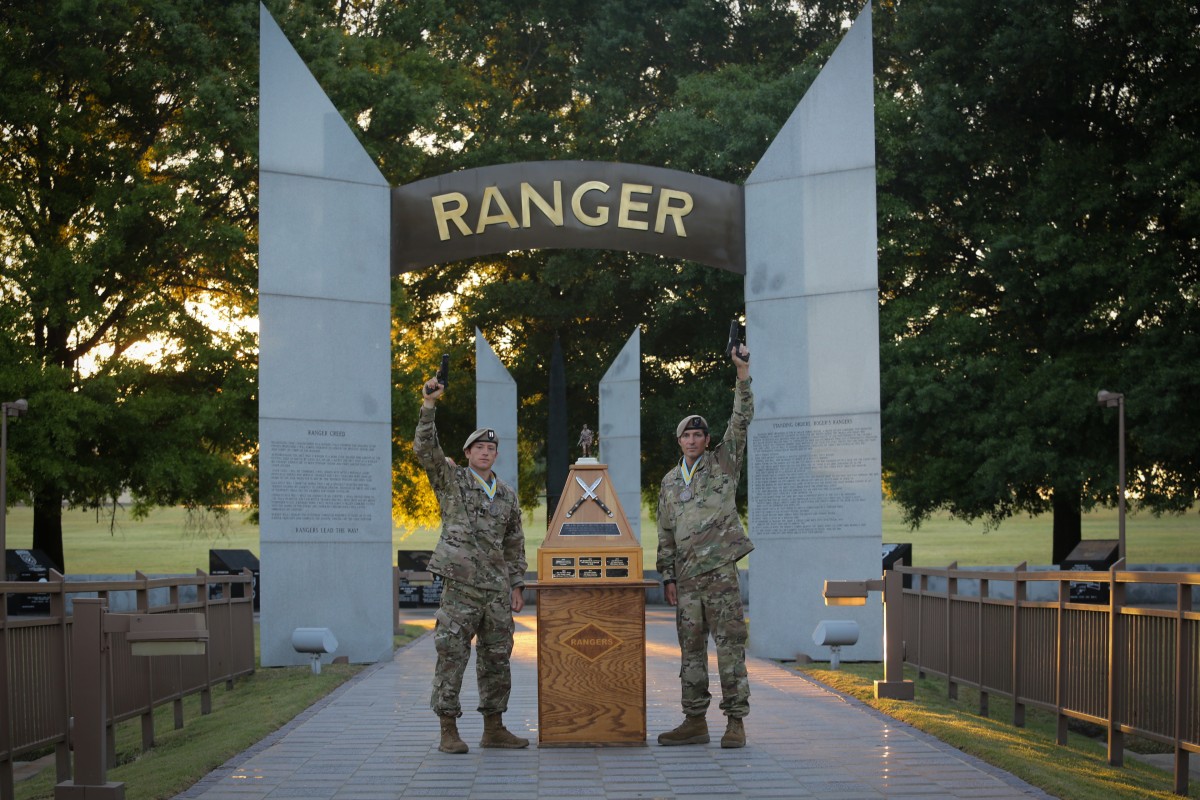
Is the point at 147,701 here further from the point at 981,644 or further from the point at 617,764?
the point at 981,644

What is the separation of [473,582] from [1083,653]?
4190 millimetres

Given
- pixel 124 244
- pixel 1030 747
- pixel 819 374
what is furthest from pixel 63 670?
pixel 124 244

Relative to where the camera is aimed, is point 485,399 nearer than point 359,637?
No

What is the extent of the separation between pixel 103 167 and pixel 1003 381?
2050 centimetres

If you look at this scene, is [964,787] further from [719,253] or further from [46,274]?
[46,274]

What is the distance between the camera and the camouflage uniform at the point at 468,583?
29.3 feet

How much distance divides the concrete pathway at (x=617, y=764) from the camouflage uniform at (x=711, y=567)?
0.46m

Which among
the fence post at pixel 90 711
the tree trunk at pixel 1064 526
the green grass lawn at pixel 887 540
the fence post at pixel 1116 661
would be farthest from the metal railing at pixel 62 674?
the green grass lawn at pixel 887 540

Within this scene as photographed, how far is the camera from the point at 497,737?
920 cm

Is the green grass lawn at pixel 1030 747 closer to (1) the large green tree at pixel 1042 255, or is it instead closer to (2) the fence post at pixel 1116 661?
(2) the fence post at pixel 1116 661

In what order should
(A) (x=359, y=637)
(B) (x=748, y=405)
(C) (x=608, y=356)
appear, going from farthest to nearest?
1. (C) (x=608, y=356)
2. (A) (x=359, y=637)
3. (B) (x=748, y=405)

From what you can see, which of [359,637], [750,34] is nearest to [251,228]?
[750,34]

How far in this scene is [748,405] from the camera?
905 centimetres

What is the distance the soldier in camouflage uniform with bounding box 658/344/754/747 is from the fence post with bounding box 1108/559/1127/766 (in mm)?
2322
